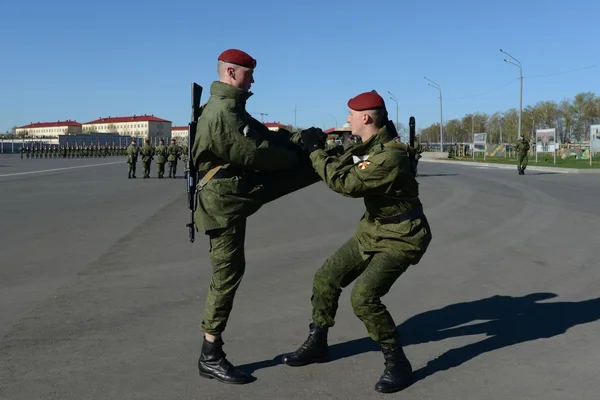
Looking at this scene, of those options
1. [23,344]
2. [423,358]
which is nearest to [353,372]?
[423,358]

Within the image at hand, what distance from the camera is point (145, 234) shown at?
30.0ft

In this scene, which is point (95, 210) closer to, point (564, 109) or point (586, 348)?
point (586, 348)

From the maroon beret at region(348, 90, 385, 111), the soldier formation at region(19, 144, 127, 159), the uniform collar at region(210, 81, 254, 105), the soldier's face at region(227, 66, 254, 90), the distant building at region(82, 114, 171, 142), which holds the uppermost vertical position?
the distant building at region(82, 114, 171, 142)

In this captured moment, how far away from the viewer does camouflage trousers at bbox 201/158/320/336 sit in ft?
11.7

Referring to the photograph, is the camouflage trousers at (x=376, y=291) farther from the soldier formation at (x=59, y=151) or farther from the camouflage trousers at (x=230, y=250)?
the soldier formation at (x=59, y=151)

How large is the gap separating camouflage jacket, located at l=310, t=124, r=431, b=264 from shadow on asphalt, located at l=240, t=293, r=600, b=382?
83 cm

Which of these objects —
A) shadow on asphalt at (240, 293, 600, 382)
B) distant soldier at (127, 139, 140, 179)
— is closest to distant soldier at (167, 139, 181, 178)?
distant soldier at (127, 139, 140, 179)

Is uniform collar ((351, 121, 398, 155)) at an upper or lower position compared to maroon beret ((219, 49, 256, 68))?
lower

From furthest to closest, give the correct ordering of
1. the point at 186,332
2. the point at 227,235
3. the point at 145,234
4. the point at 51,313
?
the point at 145,234
the point at 51,313
the point at 186,332
the point at 227,235

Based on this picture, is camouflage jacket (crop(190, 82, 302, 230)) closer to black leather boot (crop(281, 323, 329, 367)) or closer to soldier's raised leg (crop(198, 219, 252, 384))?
soldier's raised leg (crop(198, 219, 252, 384))

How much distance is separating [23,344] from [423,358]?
264 cm

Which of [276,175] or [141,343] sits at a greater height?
[276,175]

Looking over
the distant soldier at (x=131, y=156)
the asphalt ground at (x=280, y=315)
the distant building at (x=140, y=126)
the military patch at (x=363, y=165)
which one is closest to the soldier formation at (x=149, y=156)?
the distant soldier at (x=131, y=156)

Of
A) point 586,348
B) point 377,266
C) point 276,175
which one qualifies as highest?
point 276,175
